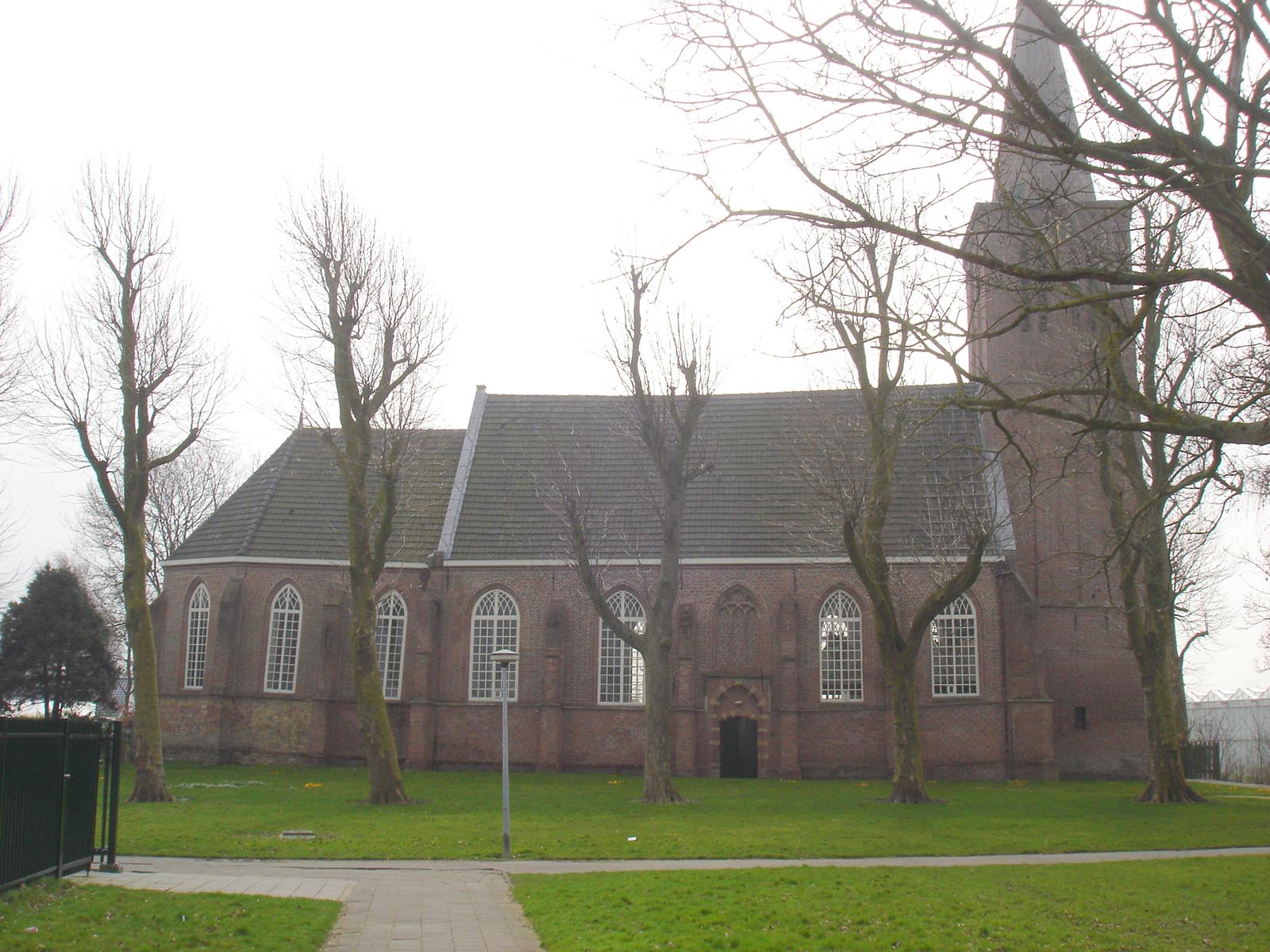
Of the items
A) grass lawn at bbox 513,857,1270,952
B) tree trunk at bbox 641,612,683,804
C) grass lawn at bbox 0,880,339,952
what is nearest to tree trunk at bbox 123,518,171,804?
tree trunk at bbox 641,612,683,804

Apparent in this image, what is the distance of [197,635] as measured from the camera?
1499 inches

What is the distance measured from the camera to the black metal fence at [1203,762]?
128 ft

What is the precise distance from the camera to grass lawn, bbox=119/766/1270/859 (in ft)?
59.9

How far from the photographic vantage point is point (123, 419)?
25344 mm

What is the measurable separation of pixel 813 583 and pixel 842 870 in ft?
68.8

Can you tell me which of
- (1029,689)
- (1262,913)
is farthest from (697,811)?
(1029,689)

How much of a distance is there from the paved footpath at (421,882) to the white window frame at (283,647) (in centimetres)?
2086

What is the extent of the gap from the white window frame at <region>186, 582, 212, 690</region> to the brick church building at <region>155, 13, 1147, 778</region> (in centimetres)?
8

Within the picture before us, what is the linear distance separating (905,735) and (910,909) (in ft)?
43.2

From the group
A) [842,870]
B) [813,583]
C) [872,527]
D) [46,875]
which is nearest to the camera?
[46,875]

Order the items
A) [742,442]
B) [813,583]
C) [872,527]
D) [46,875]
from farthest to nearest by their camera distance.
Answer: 1. [742,442]
2. [813,583]
3. [872,527]
4. [46,875]

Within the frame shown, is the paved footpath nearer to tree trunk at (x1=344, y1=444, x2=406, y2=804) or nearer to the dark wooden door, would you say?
tree trunk at (x1=344, y1=444, x2=406, y2=804)

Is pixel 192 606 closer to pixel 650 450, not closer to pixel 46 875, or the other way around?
pixel 650 450

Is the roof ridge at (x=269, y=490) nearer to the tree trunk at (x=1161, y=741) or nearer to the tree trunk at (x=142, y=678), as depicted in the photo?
the tree trunk at (x=142, y=678)
